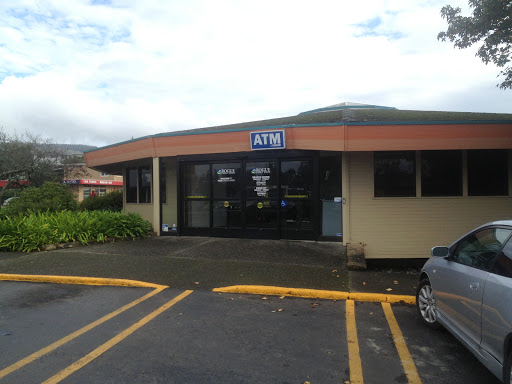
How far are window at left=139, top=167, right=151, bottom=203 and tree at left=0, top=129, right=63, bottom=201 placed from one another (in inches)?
625

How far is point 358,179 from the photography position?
9.06 meters

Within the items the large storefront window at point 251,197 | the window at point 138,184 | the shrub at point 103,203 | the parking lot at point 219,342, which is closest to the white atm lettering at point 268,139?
the large storefront window at point 251,197

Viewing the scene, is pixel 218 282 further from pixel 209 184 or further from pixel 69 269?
pixel 209 184

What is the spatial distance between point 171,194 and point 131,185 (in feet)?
7.51

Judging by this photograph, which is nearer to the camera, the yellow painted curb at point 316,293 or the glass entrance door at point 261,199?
the yellow painted curb at point 316,293

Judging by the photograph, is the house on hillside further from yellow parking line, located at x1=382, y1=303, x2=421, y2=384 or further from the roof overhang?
yellow parking line, located at x1=382, y1=303, x2=421, y2=384

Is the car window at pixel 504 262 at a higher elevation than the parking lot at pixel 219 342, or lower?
higher

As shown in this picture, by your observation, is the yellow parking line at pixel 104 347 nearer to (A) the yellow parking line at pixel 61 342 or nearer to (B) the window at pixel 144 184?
(A) the yellow parking line at pixel 61 342

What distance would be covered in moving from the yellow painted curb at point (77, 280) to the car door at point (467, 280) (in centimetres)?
426

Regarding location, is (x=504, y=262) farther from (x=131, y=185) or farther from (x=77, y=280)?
(x=131, y=185)

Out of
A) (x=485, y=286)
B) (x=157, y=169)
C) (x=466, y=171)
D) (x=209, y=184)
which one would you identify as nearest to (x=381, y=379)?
(x=485, y=286)

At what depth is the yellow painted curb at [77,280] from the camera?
625 centimetres

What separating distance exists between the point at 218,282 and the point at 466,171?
673 centimetres

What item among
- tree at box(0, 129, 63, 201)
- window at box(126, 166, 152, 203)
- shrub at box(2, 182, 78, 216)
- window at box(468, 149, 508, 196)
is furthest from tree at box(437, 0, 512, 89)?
tree at box(0, 129, 63, 201)
